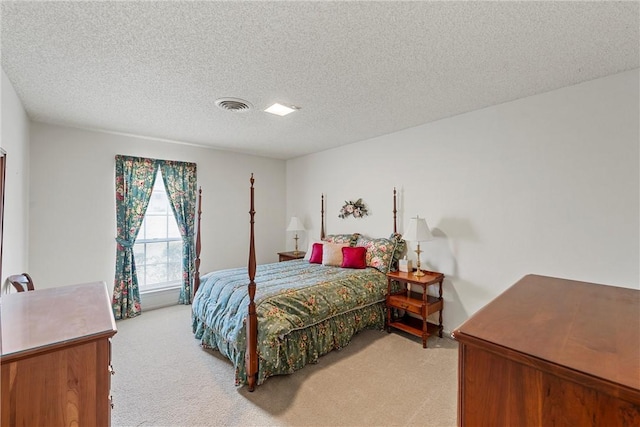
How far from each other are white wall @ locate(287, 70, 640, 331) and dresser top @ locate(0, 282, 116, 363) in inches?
123

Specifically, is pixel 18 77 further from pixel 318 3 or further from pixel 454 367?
pixel 454 367

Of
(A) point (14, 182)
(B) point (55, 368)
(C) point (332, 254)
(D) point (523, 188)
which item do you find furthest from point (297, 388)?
(A) point (14, 182)

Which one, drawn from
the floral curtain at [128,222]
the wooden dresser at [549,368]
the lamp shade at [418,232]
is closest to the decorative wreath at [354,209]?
the lamp shade at [418,232]

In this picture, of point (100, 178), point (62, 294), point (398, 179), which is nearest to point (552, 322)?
point (62, 294)

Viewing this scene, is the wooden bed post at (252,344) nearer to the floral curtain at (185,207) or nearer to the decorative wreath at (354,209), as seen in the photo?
the decorative wreath at (354,209)

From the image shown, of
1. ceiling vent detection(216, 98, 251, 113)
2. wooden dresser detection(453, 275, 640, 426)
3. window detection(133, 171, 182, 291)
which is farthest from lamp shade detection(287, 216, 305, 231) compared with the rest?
wooden dresser detection(453, 275, 640, 426)

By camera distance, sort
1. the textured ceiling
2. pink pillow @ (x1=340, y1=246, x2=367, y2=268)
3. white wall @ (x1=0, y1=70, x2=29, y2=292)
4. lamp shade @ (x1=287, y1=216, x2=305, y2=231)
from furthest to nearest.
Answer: lamp shade @ (x1=287, y1=216, x2=305, y2=231), pink pillow @ (x1=340, y1=246, x2=367, y2=268), white wall @ (x1=0, y1=70, x2=29, y2=292), the textured ceiling

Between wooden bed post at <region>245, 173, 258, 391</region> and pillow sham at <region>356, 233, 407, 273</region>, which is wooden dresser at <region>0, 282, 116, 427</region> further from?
pillow sham at <region>356, 233, 407, 273</region>

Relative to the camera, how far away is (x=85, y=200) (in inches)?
139

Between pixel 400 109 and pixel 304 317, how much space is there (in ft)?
7.58

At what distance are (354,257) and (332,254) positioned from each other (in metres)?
0.35

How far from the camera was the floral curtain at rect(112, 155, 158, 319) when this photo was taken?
3.72m

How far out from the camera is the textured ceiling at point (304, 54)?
1477 millimetres

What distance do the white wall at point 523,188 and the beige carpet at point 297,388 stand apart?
0.95m
